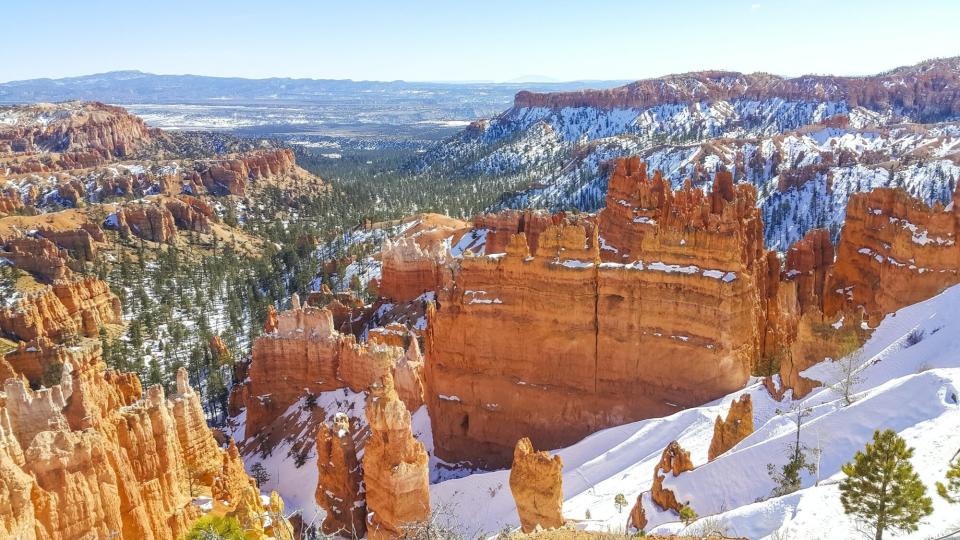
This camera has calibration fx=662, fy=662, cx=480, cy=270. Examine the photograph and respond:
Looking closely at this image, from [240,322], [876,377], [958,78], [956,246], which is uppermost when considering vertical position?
[958,78]

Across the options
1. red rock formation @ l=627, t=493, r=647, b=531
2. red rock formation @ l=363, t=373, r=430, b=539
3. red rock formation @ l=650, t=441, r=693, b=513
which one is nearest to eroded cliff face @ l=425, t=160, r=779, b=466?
red rock formation @ l=650, t=441, r=693, b=513

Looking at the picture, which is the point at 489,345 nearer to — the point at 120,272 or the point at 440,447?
the point at 440,447

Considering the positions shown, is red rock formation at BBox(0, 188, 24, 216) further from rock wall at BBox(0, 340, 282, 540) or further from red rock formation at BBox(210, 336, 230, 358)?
rock wall at BBox(0, 340, 282, 540)

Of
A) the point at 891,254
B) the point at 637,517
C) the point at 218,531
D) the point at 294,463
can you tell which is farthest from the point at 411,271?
the point at 218,531

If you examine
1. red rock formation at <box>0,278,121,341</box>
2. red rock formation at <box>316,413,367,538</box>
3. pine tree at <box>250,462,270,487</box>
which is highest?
red rock formation at <box>316,413,367,538</box>

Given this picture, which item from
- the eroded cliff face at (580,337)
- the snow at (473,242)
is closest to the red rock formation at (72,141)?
the snow at (473,242)

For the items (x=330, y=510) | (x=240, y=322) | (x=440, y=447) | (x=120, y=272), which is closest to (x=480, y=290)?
(x=440, y=447)

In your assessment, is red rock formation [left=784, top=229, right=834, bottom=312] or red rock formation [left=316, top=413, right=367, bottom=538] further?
red rock formation [left=784, top=229, right=834, bottom=312]

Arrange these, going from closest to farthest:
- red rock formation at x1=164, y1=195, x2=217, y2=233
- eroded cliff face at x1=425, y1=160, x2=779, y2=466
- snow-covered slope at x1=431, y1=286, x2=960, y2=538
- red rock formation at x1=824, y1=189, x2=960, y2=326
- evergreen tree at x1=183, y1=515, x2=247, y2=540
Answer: evergreen tree at x1=183, y1=515, x2=247, y2=540
snow-covered slope at x1=431, y1=286, x2=960, y2=538
eroded cliff face at x1=425, y1=160, x2=779, y2=466
red rock formation at x1=824, y1=189, x2=960, y2=326
red rock formation at x1=164, y1=195, x2=217, y2=233

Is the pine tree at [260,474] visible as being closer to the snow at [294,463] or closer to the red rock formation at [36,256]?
the snow at [294,463]

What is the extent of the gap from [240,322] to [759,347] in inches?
2083

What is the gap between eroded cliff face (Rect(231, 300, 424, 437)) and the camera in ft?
121

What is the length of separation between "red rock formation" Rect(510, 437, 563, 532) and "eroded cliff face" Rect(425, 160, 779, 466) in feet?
31.1

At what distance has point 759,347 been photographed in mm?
31922
